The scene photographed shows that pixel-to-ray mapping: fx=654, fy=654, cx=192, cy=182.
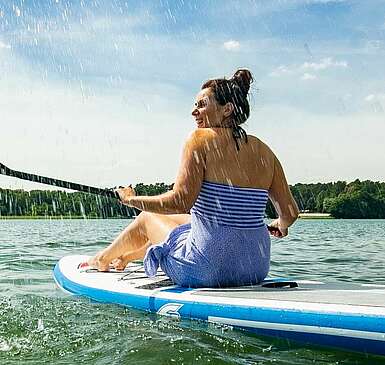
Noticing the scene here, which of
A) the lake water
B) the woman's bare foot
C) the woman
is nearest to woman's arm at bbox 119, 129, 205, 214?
the woman

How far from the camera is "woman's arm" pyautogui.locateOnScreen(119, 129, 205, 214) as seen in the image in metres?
4.11

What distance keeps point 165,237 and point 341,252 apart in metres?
7.64

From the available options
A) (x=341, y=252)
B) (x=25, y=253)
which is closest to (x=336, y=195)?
(x=341, y=252)

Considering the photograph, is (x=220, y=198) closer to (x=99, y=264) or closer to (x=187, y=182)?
(x=187, y=182)

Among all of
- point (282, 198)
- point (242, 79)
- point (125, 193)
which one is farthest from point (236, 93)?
point (125, 193)

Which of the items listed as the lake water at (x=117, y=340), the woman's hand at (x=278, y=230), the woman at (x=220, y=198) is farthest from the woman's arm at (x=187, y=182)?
the woman's hand at (x=278, y=230)

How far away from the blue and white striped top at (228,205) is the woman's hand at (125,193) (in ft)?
1.51

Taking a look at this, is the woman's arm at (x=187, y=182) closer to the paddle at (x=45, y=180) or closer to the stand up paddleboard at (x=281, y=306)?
the stand up paddleboard at (x=281, y=306)

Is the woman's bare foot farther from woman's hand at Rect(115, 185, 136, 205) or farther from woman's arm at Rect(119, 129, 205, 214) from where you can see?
woman's arm at Rect(119, 129, 205, 214)

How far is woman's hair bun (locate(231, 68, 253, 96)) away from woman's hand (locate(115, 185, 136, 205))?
102 cm

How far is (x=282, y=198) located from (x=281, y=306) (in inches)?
44.1

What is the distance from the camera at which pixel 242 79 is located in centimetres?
437

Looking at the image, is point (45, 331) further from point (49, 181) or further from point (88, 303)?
point (49, 181)

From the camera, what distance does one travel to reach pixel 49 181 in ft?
16.7
